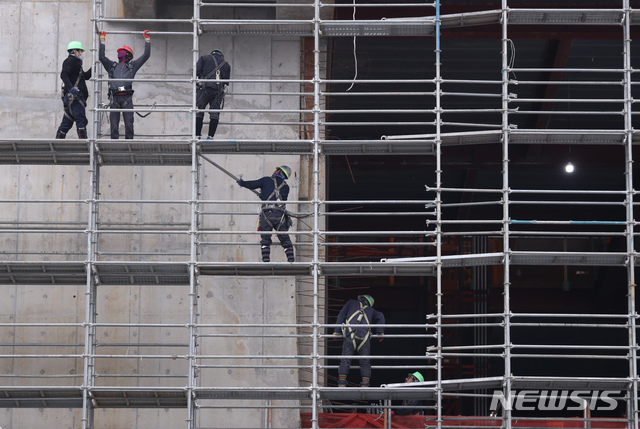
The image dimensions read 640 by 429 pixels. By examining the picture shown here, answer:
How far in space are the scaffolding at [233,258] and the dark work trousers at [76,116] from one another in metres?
0.41

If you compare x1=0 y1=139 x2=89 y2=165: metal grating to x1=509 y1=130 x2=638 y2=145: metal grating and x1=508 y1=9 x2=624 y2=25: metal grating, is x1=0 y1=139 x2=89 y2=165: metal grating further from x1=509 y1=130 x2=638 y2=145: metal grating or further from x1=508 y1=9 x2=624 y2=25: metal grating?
x1=508 y1=9 x2=624 y2=25: metal grating

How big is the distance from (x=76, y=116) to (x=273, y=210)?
3.69 metres

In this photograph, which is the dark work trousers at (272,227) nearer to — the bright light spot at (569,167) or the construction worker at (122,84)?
the construction worker at (122,84)

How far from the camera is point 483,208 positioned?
28141 mm

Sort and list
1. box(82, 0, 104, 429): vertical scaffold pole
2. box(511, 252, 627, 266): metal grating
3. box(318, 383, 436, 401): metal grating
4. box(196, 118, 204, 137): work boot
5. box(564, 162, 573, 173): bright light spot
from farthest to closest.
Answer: box(564, 162, 573, 173): bright light spot
box(196, 118, 204, 137): work boot
box(511, 252, 627, 266): metal grating
box(82, 0, 104, 429): vertical scaffold pole
box(318, 383, 436, 401): metal grating

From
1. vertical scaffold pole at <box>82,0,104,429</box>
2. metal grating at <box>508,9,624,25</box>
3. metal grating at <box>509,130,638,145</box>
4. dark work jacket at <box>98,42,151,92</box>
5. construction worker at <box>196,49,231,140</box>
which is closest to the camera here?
vertical scaffold pole at <box>82,0,104,429</box>

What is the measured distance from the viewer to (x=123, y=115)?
17344 millimetres

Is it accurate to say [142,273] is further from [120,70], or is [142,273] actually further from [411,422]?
[411,422]

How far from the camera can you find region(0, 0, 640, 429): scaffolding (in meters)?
15.8

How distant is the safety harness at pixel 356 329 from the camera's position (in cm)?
1744

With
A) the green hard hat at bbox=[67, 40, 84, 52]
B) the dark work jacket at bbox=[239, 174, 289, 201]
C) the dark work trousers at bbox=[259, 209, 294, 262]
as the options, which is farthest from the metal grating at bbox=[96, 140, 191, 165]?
the green hard hat at bbox=[67, 40, 84, 52]

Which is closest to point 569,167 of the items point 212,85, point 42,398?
point 212,85

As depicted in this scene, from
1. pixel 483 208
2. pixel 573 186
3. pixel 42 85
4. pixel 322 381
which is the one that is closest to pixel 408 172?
pixel 483 208

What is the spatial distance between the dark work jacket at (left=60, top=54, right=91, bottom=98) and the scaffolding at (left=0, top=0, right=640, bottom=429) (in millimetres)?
353
